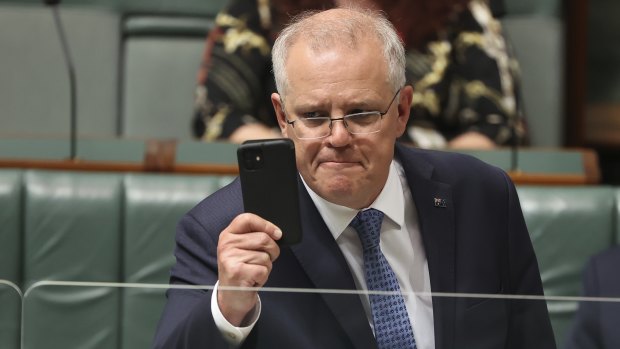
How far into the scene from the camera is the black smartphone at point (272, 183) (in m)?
0.55

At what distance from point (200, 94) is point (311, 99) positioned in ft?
2.42

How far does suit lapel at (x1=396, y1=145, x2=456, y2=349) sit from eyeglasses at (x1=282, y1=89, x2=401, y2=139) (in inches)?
2.8

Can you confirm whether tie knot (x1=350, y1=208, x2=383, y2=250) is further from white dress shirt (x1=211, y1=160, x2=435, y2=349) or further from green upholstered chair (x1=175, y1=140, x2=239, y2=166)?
green upholstered chair (x1=175, y1=140, x2=239, y2=166)

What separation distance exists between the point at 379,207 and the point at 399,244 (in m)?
0.03

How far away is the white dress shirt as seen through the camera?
0.59 m

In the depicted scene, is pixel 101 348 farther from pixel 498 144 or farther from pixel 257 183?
pixel 498 144

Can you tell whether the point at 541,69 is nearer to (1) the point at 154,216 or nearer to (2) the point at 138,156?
(2) the point at 138,156

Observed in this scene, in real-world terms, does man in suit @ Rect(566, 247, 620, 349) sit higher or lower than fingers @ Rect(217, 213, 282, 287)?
lower

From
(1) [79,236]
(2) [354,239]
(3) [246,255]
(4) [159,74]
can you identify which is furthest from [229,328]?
(4) [159,74]

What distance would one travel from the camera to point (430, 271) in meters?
0.64

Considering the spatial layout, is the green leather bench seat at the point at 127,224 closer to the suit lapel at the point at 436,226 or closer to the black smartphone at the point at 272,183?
the suit lapel at the point at 436,226

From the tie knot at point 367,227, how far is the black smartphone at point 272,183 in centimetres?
10

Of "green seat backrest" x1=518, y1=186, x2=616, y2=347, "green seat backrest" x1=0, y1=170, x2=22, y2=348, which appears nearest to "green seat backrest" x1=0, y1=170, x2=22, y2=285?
"green seat backrest" x1=0, y1=170, x2=22, y2=348

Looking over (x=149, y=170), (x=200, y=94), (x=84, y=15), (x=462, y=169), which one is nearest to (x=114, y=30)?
(x=84, y=15)
